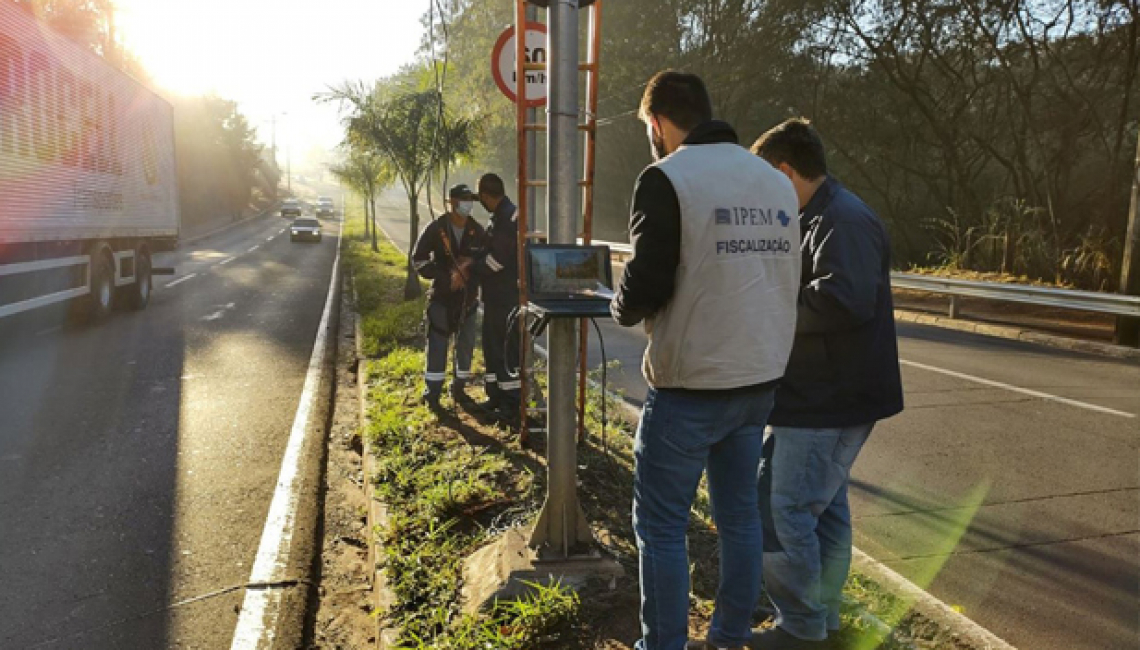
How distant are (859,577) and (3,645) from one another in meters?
3.58

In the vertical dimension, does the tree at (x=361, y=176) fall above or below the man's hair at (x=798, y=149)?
above

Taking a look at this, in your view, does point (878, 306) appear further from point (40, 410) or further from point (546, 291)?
point (40, 410)

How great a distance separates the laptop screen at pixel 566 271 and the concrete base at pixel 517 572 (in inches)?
45.2

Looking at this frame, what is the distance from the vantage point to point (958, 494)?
5102 mm

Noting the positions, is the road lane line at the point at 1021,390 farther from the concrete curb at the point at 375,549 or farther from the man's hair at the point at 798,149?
the man's hair at the point at 798,149

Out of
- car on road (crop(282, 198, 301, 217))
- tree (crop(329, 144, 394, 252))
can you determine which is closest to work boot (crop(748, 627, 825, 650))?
tree (crop(329, 144, 394, 252))

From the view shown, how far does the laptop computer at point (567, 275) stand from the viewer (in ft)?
9.98

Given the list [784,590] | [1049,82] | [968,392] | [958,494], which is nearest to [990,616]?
[784,590]

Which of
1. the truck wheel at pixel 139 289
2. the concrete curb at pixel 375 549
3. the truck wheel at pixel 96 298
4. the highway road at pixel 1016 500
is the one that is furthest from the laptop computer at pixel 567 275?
the truck wheel at pixel 139 289

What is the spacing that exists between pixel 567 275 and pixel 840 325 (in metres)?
1.00

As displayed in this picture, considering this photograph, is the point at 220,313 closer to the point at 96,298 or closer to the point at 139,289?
the point at 139,289

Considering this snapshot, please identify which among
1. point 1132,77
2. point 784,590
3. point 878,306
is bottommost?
point 784,590

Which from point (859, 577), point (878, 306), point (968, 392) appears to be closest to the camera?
point (878, 306)

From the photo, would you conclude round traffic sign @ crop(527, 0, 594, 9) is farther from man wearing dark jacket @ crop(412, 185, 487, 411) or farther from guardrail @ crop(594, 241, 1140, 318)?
guardrail @ crop(594, 241, 1140, 318)
